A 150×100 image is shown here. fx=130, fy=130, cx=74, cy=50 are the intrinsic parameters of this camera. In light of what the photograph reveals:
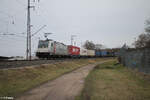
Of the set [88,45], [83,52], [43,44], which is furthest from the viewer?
[88,45]

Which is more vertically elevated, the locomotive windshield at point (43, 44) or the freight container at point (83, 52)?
the locomotive windshield at point (43, 44)

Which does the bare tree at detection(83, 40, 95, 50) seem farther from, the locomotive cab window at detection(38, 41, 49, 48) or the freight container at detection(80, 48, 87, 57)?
the locomotive cab window at detection(38, 41, 49, 48)

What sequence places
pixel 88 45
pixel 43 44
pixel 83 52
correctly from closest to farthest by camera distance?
pixel 43 44 < pixel 83 52 < pixel 88 45

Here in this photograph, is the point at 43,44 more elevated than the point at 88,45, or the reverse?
the point at 88,45

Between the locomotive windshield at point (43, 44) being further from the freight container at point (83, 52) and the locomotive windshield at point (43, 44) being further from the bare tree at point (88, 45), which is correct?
the bare tree at point (88, 45)

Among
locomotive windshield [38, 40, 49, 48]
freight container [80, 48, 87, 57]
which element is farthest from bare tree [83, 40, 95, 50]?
locomotive windshield [38, 40, 49, 48]

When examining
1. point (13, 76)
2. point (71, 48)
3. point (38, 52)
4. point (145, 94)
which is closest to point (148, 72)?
point (145, 94)

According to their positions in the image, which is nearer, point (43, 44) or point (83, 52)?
point (43, 44)

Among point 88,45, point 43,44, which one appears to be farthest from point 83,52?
point 88,45

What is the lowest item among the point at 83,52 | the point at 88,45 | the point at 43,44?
the point at 83,52

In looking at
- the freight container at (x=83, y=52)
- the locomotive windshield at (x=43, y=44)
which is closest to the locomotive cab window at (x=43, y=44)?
the locomotive windshield at (x=43, y=44)

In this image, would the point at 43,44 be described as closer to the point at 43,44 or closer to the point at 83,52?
the point at 43,44

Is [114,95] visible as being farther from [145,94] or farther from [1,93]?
[1,93]

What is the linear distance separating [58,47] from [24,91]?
60.6 ft
